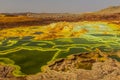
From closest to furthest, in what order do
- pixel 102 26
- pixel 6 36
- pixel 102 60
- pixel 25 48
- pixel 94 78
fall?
pixel 94 78 < pixel 102 60 < pixel 25 48 < pixel 6 36 < pixel 102 26

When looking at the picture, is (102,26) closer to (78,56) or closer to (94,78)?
(78,56)

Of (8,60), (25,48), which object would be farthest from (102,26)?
(8,60)

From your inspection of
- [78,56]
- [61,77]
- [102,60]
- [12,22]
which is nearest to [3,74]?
[61,77]

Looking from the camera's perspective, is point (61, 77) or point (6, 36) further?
point (6, 36)

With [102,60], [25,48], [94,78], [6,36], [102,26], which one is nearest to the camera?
[94,78]

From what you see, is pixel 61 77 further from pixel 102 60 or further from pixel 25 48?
pixel 25 48

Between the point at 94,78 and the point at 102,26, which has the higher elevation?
the point at 102,26
